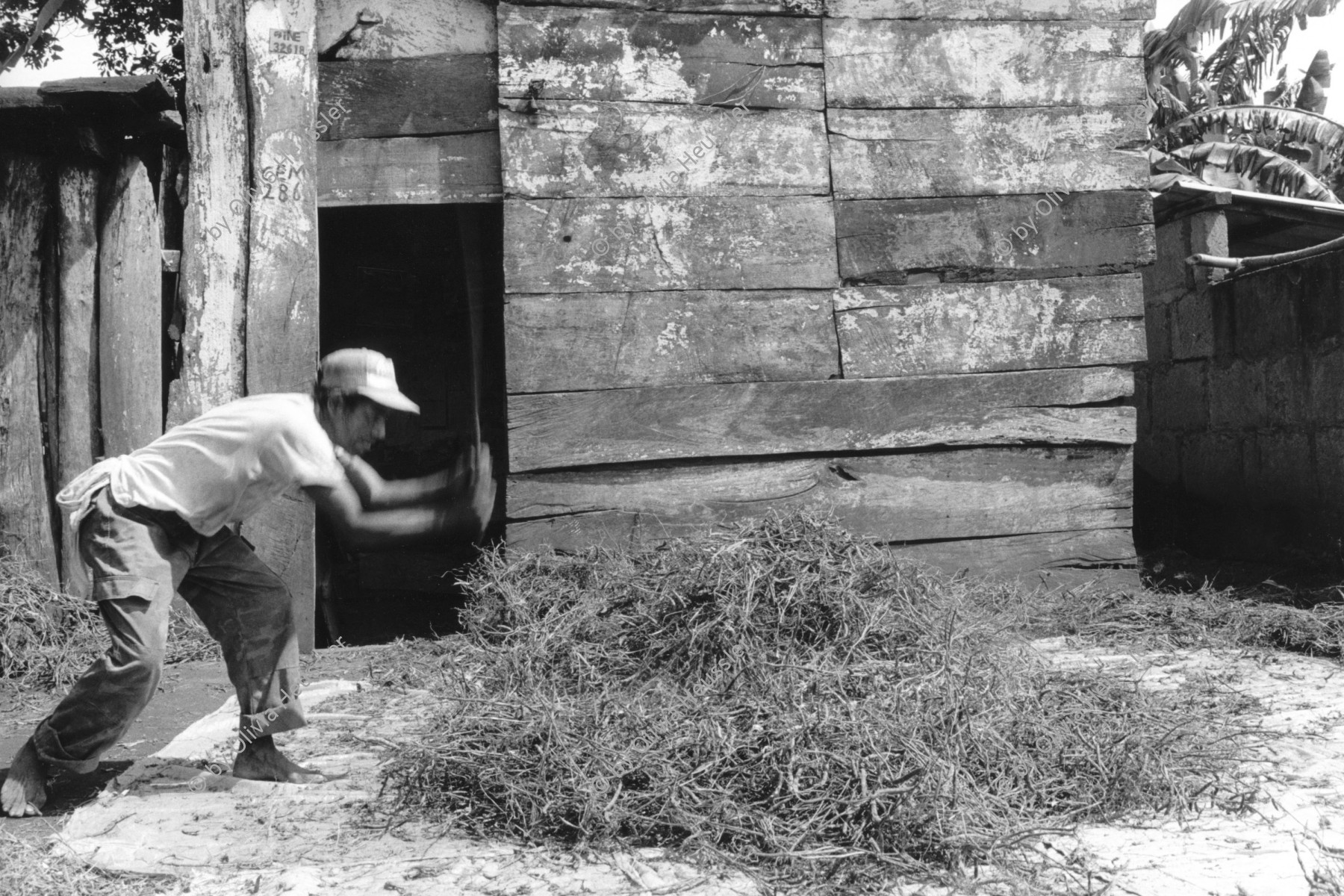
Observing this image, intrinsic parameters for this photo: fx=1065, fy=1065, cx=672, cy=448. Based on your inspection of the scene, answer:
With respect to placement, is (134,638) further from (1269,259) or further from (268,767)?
(1269,259)

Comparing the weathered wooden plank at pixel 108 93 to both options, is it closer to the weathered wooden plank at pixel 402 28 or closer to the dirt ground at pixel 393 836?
the weathered wooden plank at pixel 402 28

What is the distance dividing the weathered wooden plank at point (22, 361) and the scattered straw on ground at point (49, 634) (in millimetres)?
146

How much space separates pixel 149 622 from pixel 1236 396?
6158 millimetres

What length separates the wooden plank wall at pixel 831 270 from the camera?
460cm

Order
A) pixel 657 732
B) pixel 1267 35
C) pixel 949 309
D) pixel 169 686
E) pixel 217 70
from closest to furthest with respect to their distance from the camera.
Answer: pixel 657 732
pixel 169 686
pixel 217 70
pixel 949 309
pixel 1267 35

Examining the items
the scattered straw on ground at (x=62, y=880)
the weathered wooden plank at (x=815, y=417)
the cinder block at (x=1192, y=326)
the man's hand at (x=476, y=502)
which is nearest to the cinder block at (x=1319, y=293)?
the cinder block at (x=1192, y=326)

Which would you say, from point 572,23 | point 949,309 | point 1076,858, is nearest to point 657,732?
point 1076,858

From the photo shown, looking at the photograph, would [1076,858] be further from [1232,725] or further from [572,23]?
[572,23]

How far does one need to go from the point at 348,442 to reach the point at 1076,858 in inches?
79.8

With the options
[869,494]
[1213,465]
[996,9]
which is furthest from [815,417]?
[1213,465]

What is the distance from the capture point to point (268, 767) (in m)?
2.96

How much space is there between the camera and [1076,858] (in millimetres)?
2256

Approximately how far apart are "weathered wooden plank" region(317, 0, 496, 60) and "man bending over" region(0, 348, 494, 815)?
7.47 ft

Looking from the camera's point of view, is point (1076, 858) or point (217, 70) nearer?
point (1076, 858)
